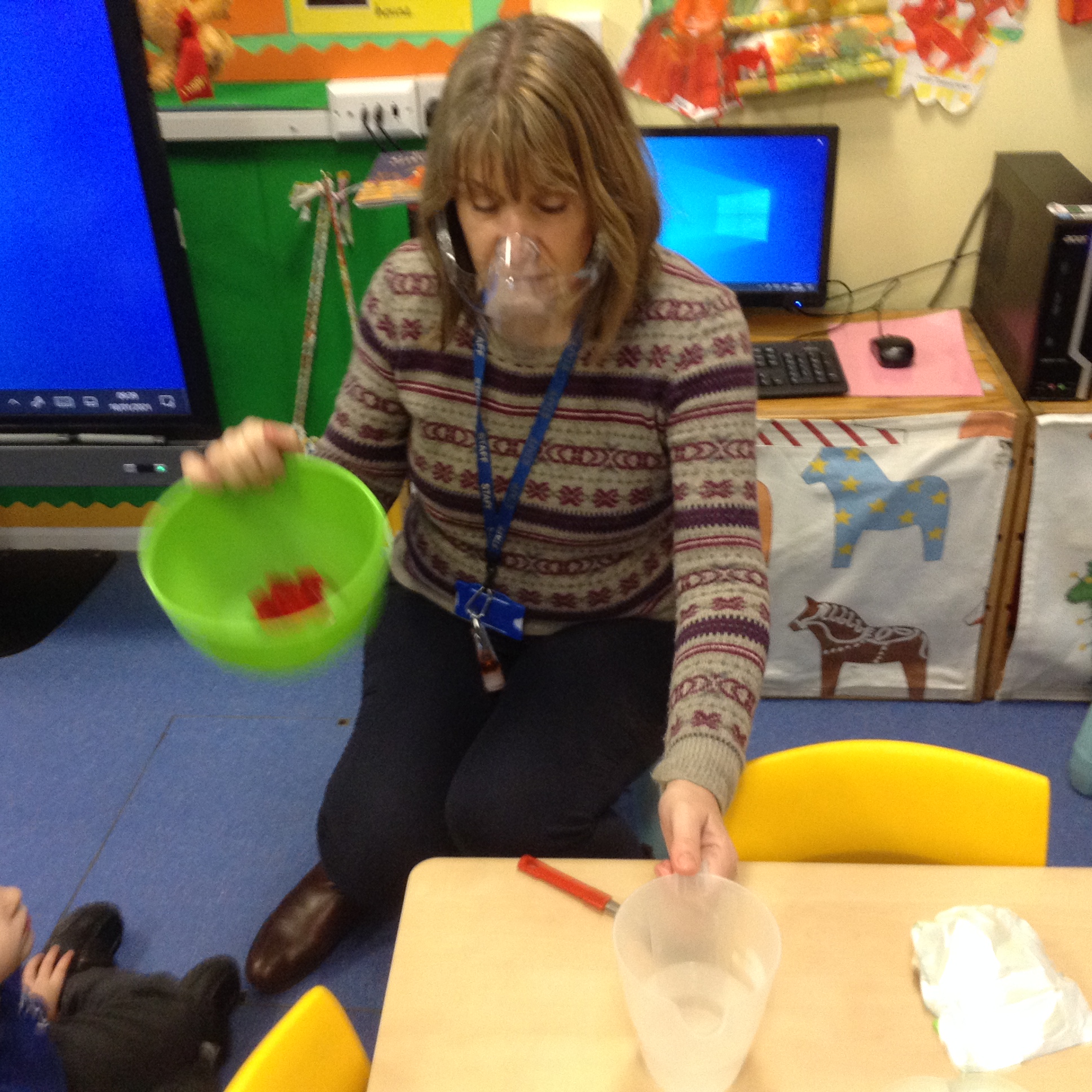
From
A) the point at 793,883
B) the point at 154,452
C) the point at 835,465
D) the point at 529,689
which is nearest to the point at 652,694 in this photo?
the point at 529,689

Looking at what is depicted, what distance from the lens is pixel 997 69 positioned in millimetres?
1848

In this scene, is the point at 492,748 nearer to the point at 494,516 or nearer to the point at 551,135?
the point at 494,516

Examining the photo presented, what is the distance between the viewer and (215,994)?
1.41 meters

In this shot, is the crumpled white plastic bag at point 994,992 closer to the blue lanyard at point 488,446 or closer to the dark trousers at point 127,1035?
the blue lanyard at point 488,446

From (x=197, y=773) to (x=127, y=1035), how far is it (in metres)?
0.69

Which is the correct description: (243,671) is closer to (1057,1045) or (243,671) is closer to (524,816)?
(524,816)

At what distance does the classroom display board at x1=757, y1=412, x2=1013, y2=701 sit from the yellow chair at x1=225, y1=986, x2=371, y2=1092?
119 cm

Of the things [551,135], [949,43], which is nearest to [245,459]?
[551,135]

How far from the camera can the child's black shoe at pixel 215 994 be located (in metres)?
1.38

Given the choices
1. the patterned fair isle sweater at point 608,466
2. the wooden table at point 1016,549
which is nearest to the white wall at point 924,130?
the wooden table at point 1016,549

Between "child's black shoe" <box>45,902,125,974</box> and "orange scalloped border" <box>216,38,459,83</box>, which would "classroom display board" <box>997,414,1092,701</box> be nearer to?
"orange scalloped border" <box>216,38,459,83</box>

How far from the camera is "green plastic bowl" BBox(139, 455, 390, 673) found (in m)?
0.85

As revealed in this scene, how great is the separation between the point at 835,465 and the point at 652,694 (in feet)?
2.55

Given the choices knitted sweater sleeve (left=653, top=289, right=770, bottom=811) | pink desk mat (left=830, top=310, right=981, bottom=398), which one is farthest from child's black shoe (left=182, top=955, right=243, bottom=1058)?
pink desk mat (left=830, top=310, right=981, bottom=398)
